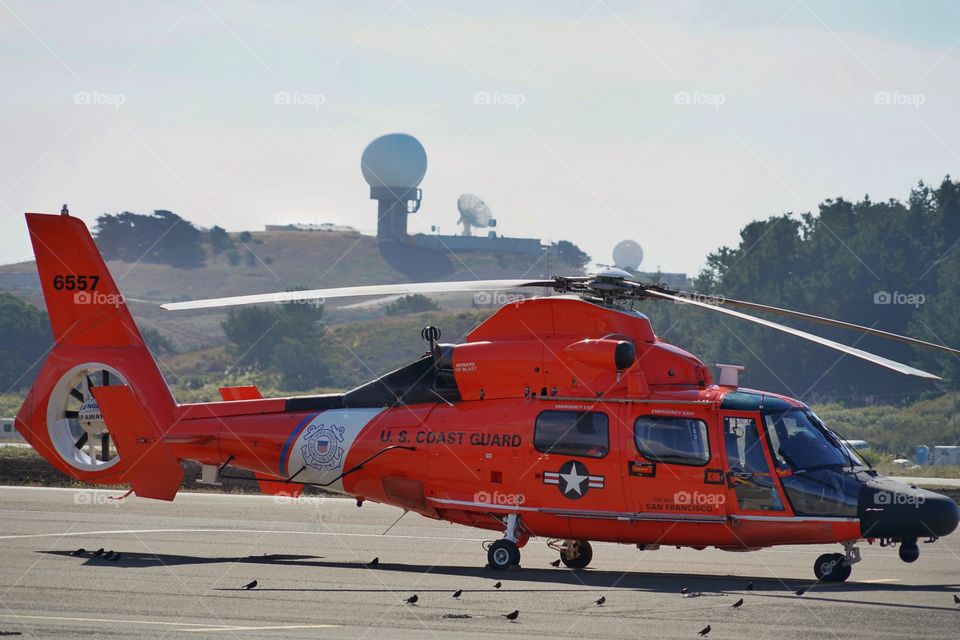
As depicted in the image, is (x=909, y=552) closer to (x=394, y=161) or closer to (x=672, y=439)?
(x=672, y=439)

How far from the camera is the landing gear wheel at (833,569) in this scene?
16422 mm

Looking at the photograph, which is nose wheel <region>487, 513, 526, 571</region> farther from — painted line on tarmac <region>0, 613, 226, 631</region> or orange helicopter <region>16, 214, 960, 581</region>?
painted line on tarmac <region>0, 613, 226, 631</region>

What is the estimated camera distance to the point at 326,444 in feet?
64.1

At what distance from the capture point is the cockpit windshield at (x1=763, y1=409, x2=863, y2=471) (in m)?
16.7

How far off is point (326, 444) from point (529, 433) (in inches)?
145

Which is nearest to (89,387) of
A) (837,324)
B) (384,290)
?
(384,290)

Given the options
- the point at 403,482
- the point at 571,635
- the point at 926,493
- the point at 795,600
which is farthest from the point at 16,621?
the point at 926,493

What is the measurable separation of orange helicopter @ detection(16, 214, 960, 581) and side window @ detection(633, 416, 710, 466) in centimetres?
2

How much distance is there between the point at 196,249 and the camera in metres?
195

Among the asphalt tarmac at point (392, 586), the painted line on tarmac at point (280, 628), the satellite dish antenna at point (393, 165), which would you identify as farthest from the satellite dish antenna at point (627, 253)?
the painted line on tarmac at point (280, 628)

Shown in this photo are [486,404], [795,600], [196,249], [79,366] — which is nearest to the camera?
[795,600]

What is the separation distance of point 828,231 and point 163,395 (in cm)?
8373

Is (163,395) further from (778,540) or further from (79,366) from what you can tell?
(778,540)

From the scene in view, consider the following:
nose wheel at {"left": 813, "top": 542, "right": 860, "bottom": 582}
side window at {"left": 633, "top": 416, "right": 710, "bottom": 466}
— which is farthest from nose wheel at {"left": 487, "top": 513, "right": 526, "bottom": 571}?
nose wheel at {"left": 813, "top": 542, "right": 860, "bottom": 582}
